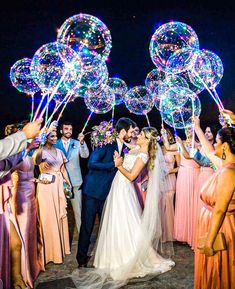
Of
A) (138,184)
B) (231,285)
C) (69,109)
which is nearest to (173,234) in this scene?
(138,184)

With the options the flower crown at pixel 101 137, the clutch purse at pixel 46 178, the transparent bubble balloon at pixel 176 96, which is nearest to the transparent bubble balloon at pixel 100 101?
the transparent bubble balloon at pixel 176 96

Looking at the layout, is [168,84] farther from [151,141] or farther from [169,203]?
[169,203]

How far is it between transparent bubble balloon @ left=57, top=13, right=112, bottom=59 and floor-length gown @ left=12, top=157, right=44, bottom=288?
1.63 meters

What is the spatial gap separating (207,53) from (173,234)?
3323mm

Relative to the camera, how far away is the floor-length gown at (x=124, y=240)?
3846 mm

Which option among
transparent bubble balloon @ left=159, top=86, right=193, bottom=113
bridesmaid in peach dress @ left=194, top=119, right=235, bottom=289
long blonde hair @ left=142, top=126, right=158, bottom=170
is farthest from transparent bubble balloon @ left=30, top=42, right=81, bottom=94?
Result: transparent bubble balloon @ left=159, top=86, right=193, bottom=113

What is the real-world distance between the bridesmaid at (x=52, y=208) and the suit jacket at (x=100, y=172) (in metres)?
0.57

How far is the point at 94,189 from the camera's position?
4.14 metres

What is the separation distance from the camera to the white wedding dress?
151 inches

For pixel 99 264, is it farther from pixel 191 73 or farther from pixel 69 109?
pixel 69 109

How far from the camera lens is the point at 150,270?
12.6ft

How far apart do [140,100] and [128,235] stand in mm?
3622

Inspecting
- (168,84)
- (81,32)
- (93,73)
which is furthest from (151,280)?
(168,84)

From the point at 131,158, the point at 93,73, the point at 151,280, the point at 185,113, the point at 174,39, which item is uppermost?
the point at 174,39
